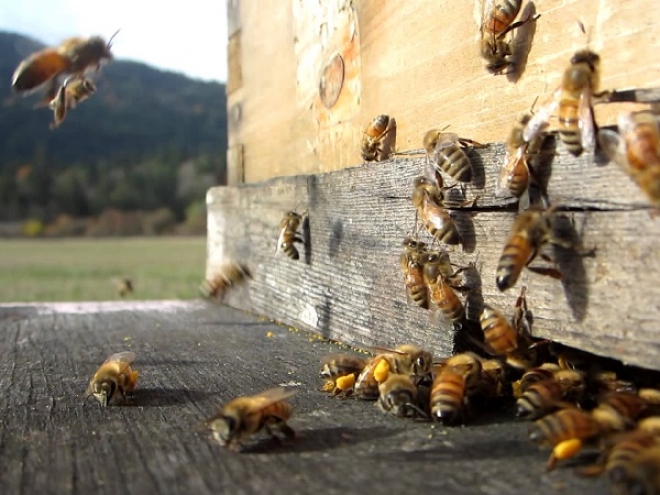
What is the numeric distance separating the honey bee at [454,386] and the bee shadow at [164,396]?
2.13 feet

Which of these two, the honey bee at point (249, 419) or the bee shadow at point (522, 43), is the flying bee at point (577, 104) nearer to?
the bee shadow at point (522, 43)

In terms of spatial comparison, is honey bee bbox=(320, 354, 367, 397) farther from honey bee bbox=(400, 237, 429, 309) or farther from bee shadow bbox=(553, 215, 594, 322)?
bee shadow bbox=(553, 215, 594, 322)

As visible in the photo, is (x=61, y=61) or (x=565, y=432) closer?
(x=565, y=432)

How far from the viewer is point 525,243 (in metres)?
1.72

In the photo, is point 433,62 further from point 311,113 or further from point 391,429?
point 391,429

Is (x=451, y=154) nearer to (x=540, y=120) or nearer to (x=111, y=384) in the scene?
(x=540, y=120)

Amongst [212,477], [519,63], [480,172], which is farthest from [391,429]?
[519,63]

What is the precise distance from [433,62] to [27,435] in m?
1.67

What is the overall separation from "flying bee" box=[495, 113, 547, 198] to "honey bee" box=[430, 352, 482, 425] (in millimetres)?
443

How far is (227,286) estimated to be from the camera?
430 cm

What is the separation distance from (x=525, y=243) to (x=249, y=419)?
0.73 m

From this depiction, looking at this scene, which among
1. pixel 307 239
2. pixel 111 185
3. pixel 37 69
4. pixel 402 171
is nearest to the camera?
pixel 402 171

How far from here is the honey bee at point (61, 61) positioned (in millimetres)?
3559

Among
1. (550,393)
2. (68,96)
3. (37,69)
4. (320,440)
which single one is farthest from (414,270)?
(68,96)
